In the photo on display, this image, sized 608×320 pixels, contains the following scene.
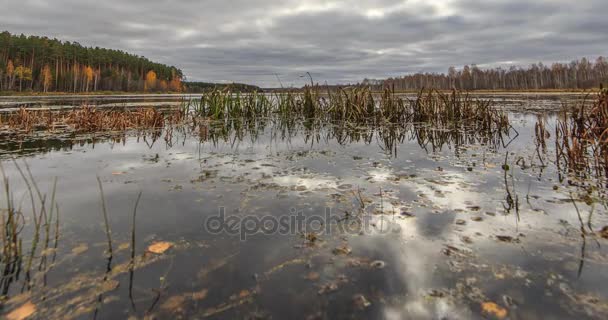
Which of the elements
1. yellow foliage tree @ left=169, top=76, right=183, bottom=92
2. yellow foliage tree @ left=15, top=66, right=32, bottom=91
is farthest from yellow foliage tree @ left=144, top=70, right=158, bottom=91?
yellow foliage tree @ left=15, top=66, right=32, bottom=91

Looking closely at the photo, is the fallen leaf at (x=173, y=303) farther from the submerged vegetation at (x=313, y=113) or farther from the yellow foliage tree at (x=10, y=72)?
the yellow foliage tree at (x=10, y=72)

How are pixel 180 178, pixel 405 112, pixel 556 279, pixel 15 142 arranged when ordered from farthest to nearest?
pixel 405 112 < pixel 15 142 < pixel 180 178 < pixel 556 279

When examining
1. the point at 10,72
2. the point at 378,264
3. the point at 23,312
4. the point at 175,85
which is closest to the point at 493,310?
the point at 378,264

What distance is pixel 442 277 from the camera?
7.58ft

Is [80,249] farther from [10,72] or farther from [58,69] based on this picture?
[58,69]

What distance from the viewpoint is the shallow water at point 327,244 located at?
6.67 ft

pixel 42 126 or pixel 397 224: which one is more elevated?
pixel 42 126

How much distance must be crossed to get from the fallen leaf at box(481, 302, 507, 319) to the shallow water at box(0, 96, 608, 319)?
0.03 metres

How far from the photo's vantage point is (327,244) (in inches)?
112

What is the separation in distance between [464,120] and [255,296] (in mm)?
12130

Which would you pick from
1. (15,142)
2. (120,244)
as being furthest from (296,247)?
(15,142)

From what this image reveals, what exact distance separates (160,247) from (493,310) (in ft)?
8.72

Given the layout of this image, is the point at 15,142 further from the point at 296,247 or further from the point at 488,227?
the point at 488,227

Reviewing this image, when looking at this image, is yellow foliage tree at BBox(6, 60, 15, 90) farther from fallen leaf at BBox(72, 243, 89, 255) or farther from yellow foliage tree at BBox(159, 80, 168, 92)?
fallen leaf at BBox(72, 243, 89, 255)
